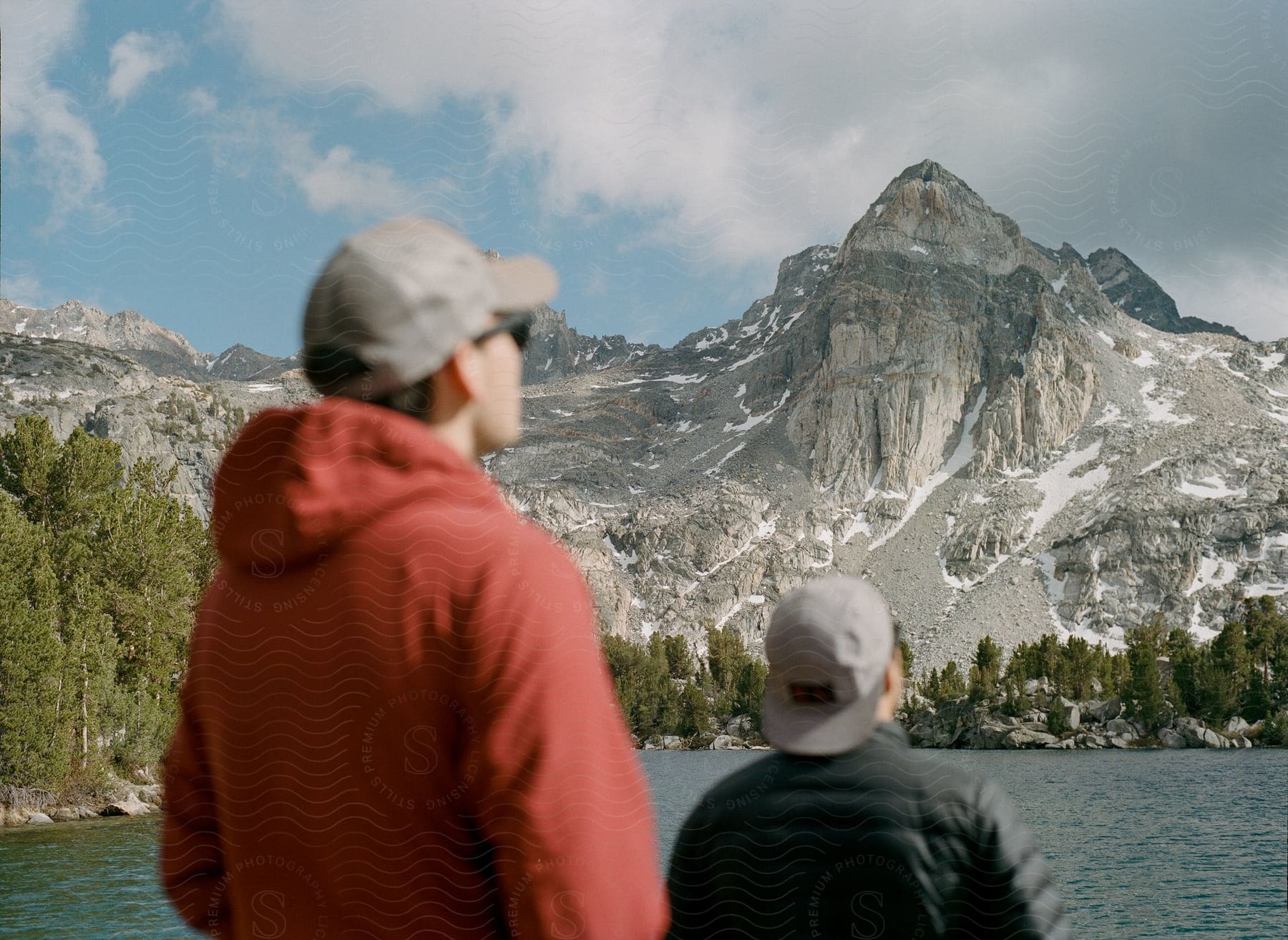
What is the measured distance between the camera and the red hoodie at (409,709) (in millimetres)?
1045

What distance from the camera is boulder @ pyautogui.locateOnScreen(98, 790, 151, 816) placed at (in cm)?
3050

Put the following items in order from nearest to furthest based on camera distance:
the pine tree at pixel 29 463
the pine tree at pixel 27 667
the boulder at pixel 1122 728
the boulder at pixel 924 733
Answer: the pine tree at pixel 27 667, the pine tree at pixel 29 463, the boulder at pixel 1122 728, the boulder at pixel 924 733

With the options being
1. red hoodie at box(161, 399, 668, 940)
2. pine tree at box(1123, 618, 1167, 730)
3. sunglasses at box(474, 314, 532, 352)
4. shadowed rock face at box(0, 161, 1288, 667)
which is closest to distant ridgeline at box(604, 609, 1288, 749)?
pine tree at box(1123, 618, 1167, 730)

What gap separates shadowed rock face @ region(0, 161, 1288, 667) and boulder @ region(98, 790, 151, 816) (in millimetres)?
70193

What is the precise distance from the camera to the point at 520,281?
4.32ft

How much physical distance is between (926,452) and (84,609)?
125590mm

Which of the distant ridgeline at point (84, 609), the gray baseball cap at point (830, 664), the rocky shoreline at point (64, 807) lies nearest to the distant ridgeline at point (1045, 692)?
the distant ridgeline at point (84, 609)

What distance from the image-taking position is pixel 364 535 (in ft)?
3.74

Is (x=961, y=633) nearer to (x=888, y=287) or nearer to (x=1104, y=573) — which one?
(x=1104, y=573)

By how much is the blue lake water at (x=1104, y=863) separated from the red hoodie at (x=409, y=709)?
4.84 meters

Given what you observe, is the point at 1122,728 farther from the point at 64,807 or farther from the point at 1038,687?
the point at 64,807

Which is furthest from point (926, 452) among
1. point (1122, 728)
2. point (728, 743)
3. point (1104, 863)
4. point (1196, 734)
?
point (1104, 863)

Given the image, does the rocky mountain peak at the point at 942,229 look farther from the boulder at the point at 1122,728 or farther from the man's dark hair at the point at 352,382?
the man's dark hair at the point at 352,382

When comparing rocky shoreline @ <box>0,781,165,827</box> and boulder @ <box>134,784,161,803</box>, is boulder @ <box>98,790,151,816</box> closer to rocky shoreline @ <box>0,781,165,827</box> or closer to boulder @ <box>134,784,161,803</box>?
rocky shoreline @ <box>0,781,165,827</box>
